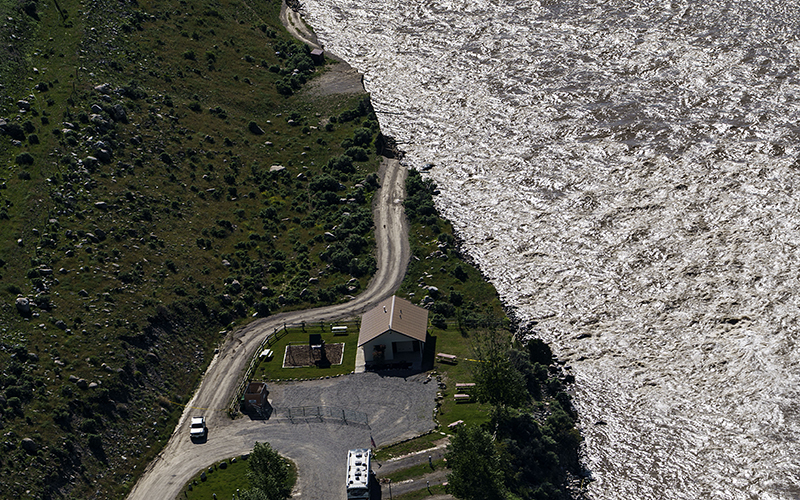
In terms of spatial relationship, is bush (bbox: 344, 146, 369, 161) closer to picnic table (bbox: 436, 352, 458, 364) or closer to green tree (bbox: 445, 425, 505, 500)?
picnic table (bbox: 436, 352, 458, 364)

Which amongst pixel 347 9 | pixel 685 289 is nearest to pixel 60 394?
pixel 685 289

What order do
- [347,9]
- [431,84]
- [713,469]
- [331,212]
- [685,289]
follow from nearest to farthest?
[713,469] → [685,289] → [331,212] → [431,84] → [347,9]

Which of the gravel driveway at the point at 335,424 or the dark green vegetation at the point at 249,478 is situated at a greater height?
the dark green vegetation at the point at 249,478

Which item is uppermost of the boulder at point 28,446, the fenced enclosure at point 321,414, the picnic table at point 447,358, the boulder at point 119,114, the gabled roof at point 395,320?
the boulder at point 119,114

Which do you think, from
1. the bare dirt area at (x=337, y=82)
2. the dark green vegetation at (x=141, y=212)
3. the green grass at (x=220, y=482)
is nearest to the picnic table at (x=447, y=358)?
the dark green vegetation at (x=141, y=212)

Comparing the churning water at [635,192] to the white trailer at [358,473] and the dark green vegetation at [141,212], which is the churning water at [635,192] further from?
the white trailer at [358,473]

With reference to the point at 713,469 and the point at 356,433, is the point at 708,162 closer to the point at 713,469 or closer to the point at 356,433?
the point at 713,469

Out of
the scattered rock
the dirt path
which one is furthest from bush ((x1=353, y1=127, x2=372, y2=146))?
the scattered rock
